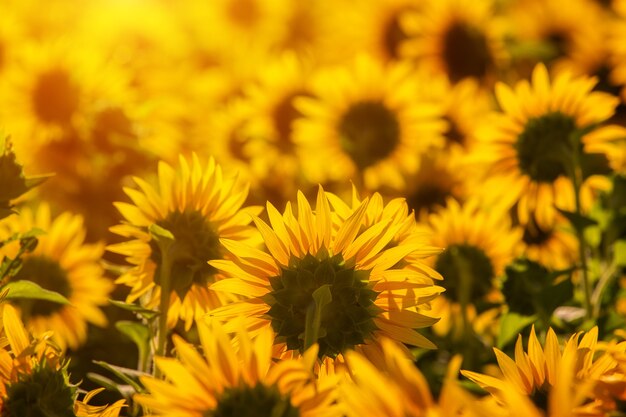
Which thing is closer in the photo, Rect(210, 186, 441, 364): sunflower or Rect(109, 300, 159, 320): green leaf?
Rect(210, 186, 441, 364): sunflower

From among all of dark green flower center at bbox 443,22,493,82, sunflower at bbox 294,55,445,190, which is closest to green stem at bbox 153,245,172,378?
sunflower at bbox 294,55,445,190

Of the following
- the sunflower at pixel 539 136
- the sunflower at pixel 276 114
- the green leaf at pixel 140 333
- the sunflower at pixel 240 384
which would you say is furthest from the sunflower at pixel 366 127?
the sunflower at pixel 240 384

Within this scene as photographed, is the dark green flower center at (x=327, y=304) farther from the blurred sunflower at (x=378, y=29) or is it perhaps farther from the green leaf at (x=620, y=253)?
the blurred sunflower at (x=378, y=29)

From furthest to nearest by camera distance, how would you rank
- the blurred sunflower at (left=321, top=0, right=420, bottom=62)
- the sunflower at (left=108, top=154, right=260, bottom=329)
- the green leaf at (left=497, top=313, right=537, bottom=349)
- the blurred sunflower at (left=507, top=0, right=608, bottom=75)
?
the blurred sunflower at (left=321, top=0, right=420, bottom=62)
the blurred sunflower at (left=507, top=0, right=608, bottom=75)
the green leaf at (left=497, top=313, right=537, bottom=349)
the sunflower at (left=108, top=154, right=260, bottom=329)

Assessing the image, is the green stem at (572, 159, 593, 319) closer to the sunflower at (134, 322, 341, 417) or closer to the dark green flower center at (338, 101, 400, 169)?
the sunflower at (134, 322, 341, 417)

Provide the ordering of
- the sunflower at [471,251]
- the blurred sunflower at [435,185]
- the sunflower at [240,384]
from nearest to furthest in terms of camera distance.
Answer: the sunflower at [240,384], the sunflower at [471,251], the blurred sunflower at [435,185]

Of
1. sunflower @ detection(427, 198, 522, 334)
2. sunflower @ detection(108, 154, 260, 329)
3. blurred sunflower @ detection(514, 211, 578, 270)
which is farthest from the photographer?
blurred sunflower @ detection(514, 211, 578, 270)
